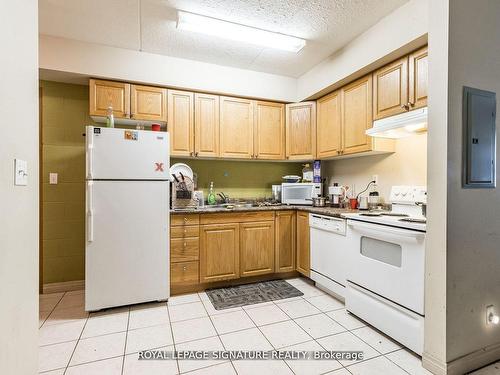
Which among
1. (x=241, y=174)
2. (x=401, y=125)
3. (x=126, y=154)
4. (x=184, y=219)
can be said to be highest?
(x=401, y=125)

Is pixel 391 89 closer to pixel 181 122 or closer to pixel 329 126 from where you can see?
pixel 329 126

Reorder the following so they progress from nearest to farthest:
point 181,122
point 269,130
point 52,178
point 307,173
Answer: point 52,178, point 181,122, point 269,130, point 307,173

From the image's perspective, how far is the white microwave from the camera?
11.1 ft

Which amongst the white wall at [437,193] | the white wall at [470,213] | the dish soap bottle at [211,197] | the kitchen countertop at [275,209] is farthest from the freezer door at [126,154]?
the white wall at [470,213]

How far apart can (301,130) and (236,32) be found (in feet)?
4.86

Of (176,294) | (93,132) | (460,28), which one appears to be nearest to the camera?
(460,28)

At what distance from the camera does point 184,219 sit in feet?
→ 9.13

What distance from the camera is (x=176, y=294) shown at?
2.81 meters

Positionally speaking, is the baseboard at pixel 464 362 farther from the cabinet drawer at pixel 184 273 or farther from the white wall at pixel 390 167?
the cabinet drawer at pixel 184 273

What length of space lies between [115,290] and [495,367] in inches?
114

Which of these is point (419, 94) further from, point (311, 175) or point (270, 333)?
point (270, 333)

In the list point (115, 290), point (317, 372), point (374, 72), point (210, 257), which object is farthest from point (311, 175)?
point (115, 290)

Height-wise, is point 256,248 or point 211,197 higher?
point 211,197

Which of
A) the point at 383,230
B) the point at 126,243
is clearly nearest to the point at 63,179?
the point at 126,243
